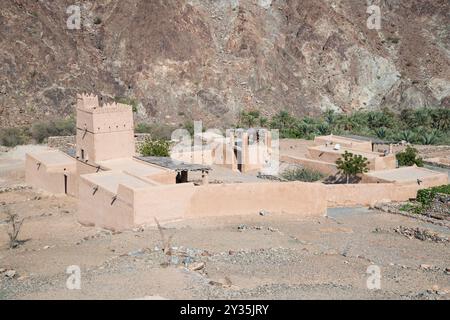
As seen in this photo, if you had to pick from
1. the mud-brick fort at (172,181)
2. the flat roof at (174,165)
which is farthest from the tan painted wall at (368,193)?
the flat roof at (174,165)

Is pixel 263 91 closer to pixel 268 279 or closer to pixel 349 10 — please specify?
pixel 349 10

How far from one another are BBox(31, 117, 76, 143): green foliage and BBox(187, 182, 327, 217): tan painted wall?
19.8m

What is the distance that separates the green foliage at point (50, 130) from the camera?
38125mm

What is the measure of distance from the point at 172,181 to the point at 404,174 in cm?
963

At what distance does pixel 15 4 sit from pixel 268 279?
3831 centimetres

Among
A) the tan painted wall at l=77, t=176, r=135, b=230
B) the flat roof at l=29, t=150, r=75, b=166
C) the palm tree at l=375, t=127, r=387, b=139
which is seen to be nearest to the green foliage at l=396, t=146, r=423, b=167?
the palm tree at l=375, t=127, r=387, b=139

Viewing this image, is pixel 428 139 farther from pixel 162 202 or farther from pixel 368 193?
pixel 162 202

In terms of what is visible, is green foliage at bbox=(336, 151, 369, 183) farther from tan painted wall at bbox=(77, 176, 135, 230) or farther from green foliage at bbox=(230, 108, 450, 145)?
green foliage at bbox=(230, 108, 450, 145)

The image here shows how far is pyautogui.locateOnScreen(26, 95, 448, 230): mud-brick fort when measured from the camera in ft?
64.8

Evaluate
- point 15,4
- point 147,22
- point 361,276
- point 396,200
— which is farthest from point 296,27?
point 361,276

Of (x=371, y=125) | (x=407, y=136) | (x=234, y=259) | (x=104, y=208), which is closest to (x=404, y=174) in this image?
(x=104, y=208)

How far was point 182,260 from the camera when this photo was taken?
607 inches

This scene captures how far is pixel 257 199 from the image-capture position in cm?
2122

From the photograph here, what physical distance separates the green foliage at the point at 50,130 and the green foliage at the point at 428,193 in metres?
21.3
